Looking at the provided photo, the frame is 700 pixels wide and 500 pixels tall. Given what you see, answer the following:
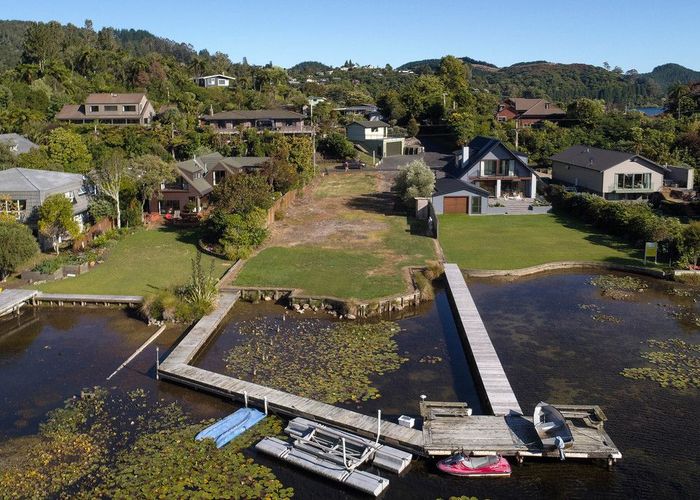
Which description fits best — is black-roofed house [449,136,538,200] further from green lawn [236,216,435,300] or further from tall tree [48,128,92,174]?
tall tree [48,128,92,174]

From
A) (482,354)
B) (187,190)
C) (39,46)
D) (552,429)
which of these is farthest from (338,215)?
(39,46)

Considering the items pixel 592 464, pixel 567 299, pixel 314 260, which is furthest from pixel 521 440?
→ pixel 314 260

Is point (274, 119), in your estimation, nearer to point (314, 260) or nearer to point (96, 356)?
point (314, 260)

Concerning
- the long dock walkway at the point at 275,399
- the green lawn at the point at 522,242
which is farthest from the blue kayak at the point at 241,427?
the green lawn at the point at 522,242

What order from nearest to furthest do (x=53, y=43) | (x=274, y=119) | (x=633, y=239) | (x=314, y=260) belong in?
1. (x=314, y=260)
2. (x=633, y=239)
3. (x=274, y=119)
4. (x=53, y=43)

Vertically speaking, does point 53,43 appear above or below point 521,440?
above

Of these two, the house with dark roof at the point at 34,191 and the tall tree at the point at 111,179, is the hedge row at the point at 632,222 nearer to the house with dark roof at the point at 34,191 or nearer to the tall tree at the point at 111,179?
the tall tree at the point at 111,179

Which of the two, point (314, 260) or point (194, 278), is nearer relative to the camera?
point (194, 278)
